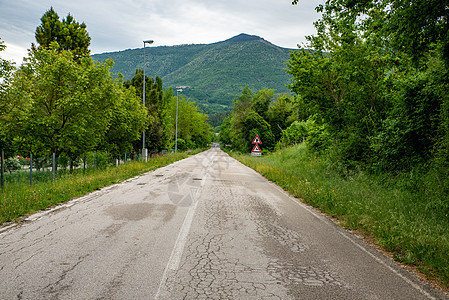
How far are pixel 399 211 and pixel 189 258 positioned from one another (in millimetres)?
5489

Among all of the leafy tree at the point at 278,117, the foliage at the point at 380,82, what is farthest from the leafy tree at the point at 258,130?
the foliage at the point at 380,82

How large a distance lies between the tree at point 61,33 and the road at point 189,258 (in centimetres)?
1939

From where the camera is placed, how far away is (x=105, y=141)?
2275 centimetres

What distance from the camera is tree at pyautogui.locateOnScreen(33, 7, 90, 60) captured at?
21.9 meters

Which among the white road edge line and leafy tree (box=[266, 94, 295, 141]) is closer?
the white road edge line

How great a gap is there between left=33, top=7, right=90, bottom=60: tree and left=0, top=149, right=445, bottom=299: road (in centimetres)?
1939

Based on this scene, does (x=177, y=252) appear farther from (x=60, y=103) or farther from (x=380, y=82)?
(x=60, y=103)

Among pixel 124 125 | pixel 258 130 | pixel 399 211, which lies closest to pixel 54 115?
pixel 124 125

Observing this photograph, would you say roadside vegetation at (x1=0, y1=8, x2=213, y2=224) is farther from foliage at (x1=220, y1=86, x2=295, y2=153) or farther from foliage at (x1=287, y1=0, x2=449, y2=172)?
foliage at (x1=220, y1=86, x2=295, y2=153)

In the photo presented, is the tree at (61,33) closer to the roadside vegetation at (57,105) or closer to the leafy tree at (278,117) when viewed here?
the roadside vegetation at (57,105)

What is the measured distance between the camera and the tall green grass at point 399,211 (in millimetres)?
4891

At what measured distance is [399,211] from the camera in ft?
23.2

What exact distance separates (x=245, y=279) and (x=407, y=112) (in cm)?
997

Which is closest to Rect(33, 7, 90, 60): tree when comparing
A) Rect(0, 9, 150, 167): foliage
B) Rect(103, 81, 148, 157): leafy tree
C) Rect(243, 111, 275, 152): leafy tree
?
Rect(103, 81, 148, 157): leafy tree
